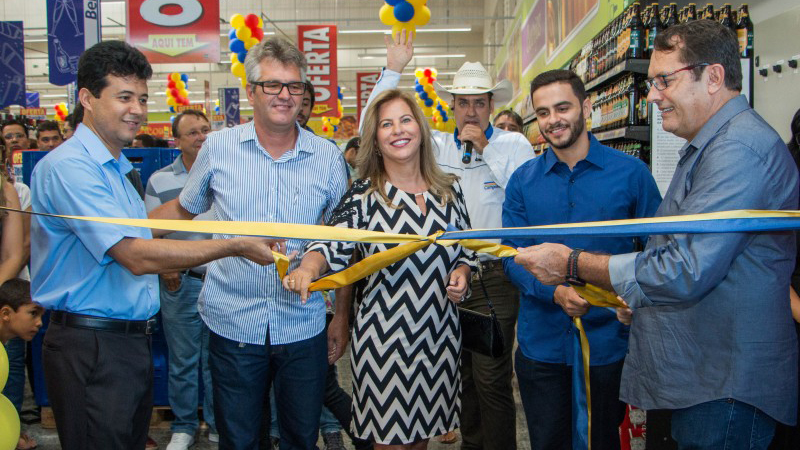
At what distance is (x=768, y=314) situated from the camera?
5.53 feet

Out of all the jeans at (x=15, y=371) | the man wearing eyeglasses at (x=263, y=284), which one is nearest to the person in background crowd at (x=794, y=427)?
the man wearing eyeglasses at (x=263, y=284)

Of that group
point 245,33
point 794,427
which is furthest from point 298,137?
point 245,33

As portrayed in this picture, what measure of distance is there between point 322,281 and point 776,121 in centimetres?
307

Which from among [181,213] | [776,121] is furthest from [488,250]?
[776,121]

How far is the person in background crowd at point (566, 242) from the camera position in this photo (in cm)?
238

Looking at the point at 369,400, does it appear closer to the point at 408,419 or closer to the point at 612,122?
the point at 408,419

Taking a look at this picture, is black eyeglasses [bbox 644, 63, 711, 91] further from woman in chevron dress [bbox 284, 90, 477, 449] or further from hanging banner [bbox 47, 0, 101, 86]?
hanging banner [bbox 47, 0, 101, 86]

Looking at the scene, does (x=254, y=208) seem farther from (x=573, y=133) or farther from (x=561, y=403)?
(x=561, y=403)

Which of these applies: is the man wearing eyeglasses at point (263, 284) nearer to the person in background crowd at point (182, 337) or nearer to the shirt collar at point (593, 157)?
the shirt collar at point (593, 157)

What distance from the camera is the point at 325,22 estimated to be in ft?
67.3

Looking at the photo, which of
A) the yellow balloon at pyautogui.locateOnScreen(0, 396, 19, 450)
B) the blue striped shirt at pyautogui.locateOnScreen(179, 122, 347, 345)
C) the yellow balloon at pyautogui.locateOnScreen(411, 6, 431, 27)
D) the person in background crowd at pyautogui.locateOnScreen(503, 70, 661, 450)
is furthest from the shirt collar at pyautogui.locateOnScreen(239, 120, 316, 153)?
the yellow balloon at pyautogui.locateOnScreen(411, 6, 431, 27)

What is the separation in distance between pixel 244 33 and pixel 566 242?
7660 mm

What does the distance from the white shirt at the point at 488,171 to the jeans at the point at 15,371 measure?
280 centimetres

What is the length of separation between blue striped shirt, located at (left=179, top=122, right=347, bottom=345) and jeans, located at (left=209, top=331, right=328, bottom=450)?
0.16ft
